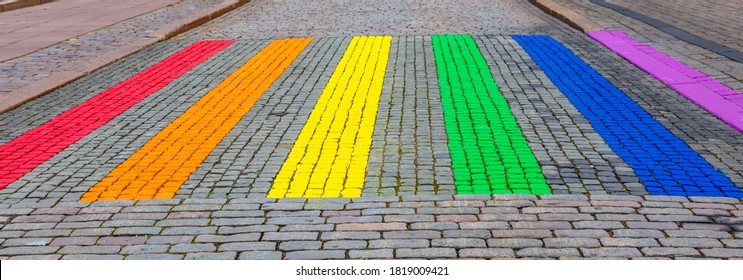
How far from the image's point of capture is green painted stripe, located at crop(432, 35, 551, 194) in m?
6.13

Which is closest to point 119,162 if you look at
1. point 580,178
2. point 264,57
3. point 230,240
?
point 230,240

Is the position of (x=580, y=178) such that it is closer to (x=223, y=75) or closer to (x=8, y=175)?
(x=8, y=175)

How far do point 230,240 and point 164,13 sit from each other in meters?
13.8

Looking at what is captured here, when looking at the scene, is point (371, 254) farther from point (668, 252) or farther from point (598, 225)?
point (668, 252)

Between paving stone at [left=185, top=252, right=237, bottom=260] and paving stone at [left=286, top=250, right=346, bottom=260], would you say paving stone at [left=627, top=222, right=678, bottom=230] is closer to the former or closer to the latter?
paving stone at [left=286, top=250, right=346, bottom=260]

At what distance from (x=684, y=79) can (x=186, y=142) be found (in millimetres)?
5825

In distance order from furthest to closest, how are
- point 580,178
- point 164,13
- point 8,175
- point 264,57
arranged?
1. point 164,13
2. point 264,57
3. point 8,175
4. point 580,178

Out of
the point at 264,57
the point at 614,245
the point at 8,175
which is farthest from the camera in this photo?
the point at 264,57

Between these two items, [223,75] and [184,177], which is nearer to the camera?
[184,177]

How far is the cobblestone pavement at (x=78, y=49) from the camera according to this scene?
11023 millimetres

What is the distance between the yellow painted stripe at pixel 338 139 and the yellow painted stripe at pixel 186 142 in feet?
2.52

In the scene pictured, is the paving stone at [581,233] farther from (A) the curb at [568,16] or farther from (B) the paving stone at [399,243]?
(A) the curb at [568,16]

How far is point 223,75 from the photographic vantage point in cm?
1110

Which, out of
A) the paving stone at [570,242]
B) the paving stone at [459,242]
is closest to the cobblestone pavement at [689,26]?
the paving stone at [570,242]
